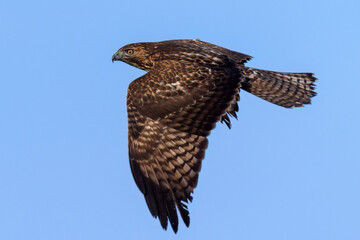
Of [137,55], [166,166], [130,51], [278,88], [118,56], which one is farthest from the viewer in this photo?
[118,56]

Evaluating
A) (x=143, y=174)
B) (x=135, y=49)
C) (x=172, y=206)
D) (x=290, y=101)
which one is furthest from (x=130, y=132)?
(x=290, y=101)

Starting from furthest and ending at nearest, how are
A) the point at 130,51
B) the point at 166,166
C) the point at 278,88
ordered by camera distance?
the point at 130,51 → the point at 278,88 → the point at 166,166

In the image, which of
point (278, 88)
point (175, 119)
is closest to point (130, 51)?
point (175, 119)

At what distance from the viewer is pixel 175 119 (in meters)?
10.1

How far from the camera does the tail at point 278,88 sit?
11625 millimetres

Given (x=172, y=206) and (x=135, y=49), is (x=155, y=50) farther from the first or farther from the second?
(x=172, y=206)

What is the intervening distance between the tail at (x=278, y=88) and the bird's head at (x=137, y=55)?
66.9 inches

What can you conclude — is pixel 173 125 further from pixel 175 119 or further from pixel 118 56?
pixel 118 56

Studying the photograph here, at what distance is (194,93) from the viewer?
1017 centimetres

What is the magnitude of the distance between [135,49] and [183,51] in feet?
4.28

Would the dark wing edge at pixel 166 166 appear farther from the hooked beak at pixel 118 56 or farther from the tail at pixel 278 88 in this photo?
the hooked beak at pixel 118 56

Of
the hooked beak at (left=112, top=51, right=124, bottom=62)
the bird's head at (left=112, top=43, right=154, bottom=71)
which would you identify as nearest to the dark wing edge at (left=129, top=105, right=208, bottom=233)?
the bird's head at (left=112, top=43, right=154, bottom=71)

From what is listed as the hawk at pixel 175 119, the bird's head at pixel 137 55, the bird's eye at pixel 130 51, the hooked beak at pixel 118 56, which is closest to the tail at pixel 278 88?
the hawk at pixel 175 119

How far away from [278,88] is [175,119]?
8.25 ft
